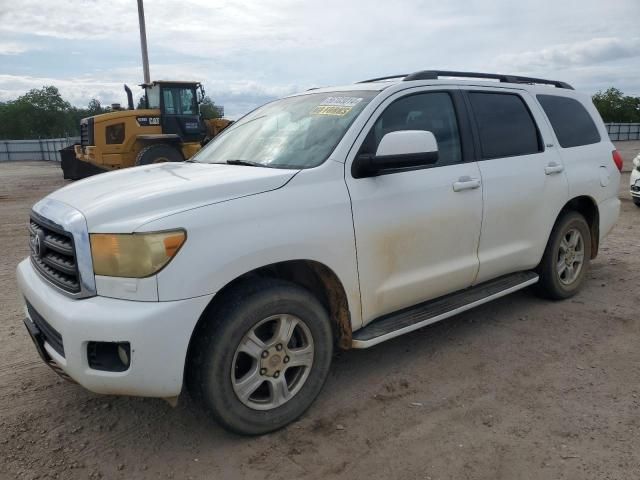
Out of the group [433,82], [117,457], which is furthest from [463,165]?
[117,457]

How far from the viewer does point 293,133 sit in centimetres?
351

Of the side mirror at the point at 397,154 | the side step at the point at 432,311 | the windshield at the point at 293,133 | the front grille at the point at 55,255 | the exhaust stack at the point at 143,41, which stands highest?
the exhaust stack at the point at 143,41

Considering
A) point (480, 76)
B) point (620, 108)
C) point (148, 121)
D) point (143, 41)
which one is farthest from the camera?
point (620, 108)

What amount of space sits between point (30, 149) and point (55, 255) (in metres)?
35.5

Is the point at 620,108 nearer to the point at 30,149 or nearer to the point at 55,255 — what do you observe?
the point at 30,149

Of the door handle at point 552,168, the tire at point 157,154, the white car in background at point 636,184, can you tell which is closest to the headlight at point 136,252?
the door handle at point 552,168

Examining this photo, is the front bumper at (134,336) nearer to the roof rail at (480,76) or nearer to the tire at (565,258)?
the roof rail at (480,76)

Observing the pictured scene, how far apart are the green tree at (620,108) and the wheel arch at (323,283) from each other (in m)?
69.1

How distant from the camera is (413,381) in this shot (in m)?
3.48

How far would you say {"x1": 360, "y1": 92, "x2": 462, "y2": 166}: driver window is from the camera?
3447 millimetres

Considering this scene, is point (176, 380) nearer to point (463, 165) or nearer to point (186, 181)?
point (186, 181)

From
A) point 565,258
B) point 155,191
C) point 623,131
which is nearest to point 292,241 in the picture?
point 155,191

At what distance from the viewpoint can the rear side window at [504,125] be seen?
13.0ft

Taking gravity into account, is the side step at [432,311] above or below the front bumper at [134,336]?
below
